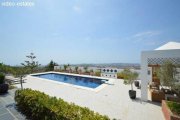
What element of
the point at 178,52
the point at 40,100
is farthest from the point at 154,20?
the point at 40,100

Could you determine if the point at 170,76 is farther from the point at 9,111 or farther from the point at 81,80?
the point at 81,80

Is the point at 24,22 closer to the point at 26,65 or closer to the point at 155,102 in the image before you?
the point at 26,65

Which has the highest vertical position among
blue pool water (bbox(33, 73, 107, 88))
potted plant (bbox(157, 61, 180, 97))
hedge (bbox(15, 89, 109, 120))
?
potted plant (bbox(157, 61, 180, 97))

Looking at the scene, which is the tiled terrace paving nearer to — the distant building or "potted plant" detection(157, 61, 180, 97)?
"potted plant" detection(157, 61, 180, 97)

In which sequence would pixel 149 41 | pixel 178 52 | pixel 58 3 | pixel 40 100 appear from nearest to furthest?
pixel 40 100
pixel 178 52
pixel 58 3
pixel 149 41

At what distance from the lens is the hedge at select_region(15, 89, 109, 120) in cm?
423

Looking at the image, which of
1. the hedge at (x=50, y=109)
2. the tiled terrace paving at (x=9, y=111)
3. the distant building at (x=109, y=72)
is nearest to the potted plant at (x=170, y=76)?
the hedge at (x=50, y=109)

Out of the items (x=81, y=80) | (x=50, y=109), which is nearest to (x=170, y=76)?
(x=50, y=109)

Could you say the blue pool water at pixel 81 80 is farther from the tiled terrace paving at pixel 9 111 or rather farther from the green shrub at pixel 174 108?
the green shrub at pixel 174 108

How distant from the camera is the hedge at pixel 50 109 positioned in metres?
4.23

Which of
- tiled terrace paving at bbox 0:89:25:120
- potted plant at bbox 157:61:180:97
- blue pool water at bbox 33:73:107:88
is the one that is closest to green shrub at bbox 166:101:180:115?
potted plant at bbox 157:61:180:97

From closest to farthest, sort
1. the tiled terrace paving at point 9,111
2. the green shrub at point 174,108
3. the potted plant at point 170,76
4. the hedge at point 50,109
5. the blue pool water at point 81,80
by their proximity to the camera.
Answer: the hedge at point 50,109 → the green shrub at point 174,108 → the tiled terrace paving at point 9,111 → the potted plant at point 170,76 → the blue pool water at point 81,80

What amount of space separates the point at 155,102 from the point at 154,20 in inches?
353

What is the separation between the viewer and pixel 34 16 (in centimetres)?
1274
